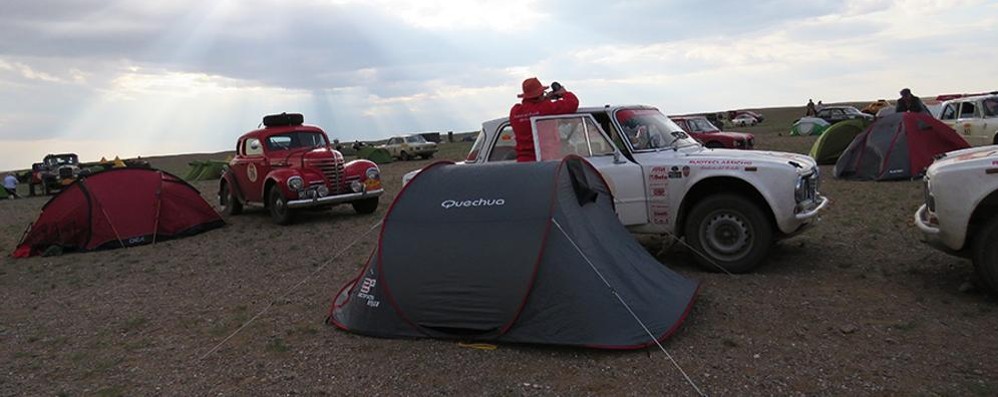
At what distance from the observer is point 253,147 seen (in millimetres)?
13805

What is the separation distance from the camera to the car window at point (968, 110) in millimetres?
16188

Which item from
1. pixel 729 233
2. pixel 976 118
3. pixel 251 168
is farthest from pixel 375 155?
pixel 729 233

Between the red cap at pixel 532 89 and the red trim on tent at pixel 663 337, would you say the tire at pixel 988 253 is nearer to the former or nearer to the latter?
the red trim on tent at pixel 663 337

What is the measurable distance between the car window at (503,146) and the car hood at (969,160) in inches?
163

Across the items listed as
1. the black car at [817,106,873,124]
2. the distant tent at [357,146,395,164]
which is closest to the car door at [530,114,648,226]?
the distant tent at [357,146,395,164]

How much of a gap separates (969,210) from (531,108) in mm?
4137

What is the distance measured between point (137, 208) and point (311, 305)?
671 cm

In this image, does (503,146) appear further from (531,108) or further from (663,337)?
(663,337)

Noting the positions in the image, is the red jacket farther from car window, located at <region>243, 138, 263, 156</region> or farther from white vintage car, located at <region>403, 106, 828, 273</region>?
car window, located at <region>243, 138, 263, 156</region>

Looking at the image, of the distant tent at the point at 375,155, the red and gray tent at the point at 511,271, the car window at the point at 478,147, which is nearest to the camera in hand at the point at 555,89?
the car window at the point at 478,147

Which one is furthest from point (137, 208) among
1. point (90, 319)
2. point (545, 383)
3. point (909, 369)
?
point (909, 369)

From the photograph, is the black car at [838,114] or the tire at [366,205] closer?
the tire at [366,205]

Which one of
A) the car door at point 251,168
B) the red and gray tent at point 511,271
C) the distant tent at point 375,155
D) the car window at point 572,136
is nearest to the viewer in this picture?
the red and gray tent at point 511,271

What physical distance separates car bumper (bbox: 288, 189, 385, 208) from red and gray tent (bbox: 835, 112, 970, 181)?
410 inches
